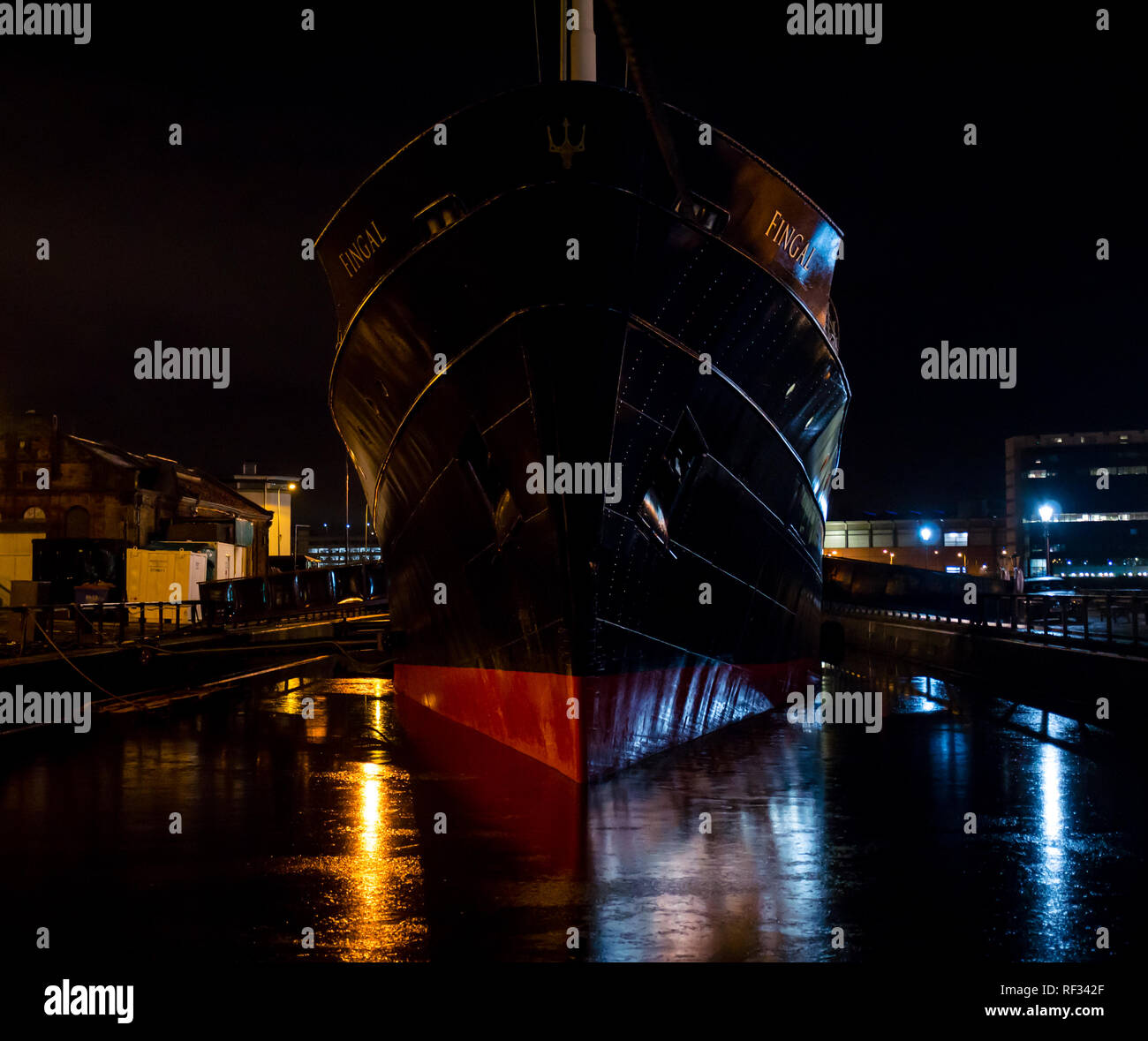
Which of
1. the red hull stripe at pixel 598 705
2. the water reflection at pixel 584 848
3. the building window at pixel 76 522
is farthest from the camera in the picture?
the building window at pixel 76 522

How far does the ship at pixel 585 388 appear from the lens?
9.09m

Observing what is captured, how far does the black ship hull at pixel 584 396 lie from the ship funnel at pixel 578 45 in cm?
180

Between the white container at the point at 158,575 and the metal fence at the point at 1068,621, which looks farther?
the white container at the point at 158,575

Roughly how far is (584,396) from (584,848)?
3.84 metres

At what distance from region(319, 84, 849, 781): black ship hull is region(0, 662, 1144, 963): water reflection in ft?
3.45

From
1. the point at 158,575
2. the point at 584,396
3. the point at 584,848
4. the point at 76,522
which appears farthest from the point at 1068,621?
the point at 76,522


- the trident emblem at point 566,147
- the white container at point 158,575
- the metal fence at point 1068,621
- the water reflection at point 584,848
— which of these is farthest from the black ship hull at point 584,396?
the white container at point 158,575

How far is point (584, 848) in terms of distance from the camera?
715 centimetres

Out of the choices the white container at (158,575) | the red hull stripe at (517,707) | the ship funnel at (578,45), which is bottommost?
the red hull stripe at (517,707)

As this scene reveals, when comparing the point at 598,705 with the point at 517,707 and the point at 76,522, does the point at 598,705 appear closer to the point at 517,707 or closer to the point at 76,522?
the point at 517,707

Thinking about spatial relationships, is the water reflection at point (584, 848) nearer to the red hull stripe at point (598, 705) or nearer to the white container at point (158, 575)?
the red hull stripe at point (598, 705)

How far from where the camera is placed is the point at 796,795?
912cm
